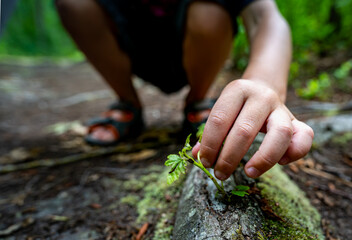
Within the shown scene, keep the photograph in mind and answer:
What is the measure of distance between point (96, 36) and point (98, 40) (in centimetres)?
4

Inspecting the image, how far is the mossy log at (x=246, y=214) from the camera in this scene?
2.76 ft

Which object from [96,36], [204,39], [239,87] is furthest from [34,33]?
[239,87]

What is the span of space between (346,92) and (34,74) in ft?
23.5

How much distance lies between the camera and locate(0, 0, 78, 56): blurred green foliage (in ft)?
33.8

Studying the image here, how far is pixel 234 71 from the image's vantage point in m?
5.06

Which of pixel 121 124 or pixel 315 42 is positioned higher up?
pixel 315 42

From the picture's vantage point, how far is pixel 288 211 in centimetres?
101

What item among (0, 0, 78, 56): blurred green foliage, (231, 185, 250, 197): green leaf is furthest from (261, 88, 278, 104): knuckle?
(0, 0, 78, 56): blurred green foliage

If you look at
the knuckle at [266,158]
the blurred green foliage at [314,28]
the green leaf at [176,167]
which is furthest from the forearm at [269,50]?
the blurred green foliage at [314,28]

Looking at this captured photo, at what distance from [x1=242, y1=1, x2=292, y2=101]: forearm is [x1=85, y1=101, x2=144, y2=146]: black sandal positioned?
1.36 m

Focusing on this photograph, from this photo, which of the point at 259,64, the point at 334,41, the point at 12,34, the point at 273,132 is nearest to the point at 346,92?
the point at 334,41

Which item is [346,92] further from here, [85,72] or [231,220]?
[85,72]

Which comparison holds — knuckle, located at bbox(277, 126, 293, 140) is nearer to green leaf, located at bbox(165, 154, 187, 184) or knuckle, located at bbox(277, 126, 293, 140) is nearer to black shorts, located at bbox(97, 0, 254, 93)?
green leaf, located at bbox(165, 154, 187, 184)

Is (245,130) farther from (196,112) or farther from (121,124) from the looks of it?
(121,124)
